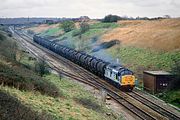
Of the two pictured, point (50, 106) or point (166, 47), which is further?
point (166, 47)

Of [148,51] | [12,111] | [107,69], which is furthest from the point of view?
[148,51]

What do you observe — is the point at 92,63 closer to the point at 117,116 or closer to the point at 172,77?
the point at 172,77

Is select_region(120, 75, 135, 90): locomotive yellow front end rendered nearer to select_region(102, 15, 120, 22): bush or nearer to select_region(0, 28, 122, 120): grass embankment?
select_region(0, 28, 122, 120): grass embankment

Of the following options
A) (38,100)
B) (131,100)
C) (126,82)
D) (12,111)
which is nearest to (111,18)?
(126,82)

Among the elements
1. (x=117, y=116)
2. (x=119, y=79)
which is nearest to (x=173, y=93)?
(x=119, y=79)

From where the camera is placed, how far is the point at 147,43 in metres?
69.4

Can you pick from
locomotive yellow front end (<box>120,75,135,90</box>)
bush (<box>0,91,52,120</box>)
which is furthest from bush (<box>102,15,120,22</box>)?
bush (<box>0,91,52,120</box>)

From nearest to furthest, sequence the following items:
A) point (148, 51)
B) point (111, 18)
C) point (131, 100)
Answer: point (131, 100) → point (148, 51) → point (111, 18)

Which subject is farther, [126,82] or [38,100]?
[126,82]

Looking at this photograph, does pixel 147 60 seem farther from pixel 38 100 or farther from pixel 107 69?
pixel 38 100

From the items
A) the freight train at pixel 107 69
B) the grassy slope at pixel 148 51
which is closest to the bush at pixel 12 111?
the grassy slope at pixel 148 51

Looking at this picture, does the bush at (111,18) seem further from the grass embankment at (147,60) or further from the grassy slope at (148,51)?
the grass embankment at (147,60)

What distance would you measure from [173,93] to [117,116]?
35.7 ft

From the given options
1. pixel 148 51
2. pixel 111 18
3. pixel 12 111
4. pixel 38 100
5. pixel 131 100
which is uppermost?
pixel 111 18
